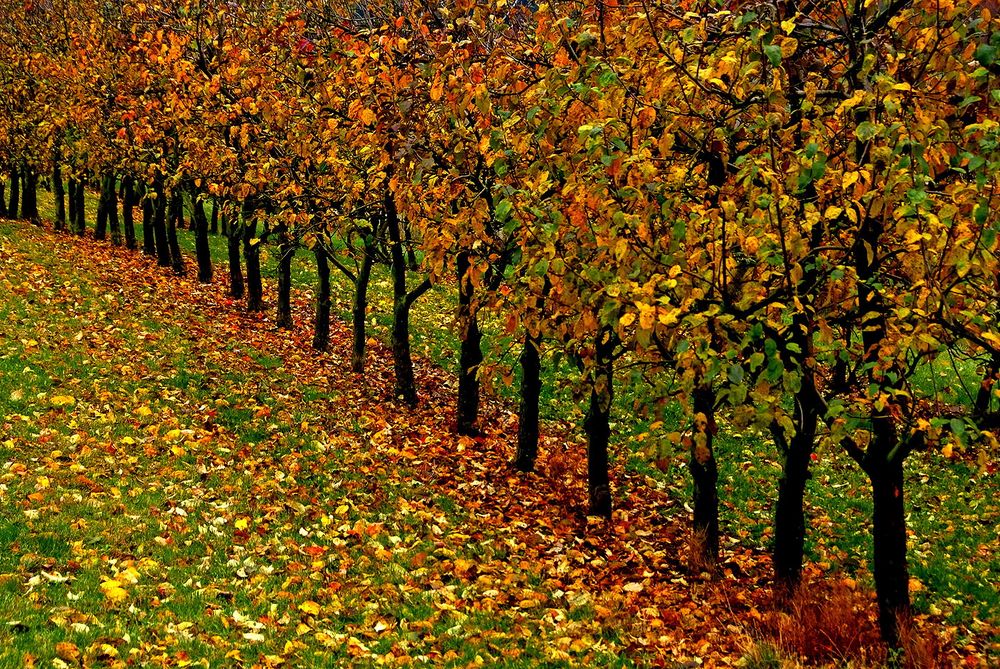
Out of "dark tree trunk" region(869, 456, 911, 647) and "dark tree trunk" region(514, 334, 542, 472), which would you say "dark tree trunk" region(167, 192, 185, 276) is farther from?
"dark tree trunk" region(869, 456, 911, 647)

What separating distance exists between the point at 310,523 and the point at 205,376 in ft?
28.4

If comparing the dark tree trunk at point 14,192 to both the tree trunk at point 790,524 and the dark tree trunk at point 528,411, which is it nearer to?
the dark tree trunk at point 528,411

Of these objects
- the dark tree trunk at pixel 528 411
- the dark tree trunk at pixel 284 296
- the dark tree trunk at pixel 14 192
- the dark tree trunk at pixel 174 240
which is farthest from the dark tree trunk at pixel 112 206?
the dark tree trunk at pixel 528 411

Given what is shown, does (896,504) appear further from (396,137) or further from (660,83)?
(396,137)

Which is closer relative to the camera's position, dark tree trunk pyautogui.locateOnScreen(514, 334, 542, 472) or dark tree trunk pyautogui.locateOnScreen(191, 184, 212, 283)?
dark tree trunk pyautogui.locateOnScreen(514, 334, 542, 472)

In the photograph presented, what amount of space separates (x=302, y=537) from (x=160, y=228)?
28813mm

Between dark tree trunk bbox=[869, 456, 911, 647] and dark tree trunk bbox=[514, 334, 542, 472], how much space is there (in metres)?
8.02

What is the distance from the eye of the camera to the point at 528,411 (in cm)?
1747

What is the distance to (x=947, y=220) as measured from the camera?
22.1ft

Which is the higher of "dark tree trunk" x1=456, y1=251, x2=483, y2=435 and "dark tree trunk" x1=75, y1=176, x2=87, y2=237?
"dark tree trunk" x1=75, y1=176, x2=87, y2=237

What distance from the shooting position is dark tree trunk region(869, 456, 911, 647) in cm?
998

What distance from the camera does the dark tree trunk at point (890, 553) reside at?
998 cm

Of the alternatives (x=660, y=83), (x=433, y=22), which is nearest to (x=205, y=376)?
(x=433, y=22)

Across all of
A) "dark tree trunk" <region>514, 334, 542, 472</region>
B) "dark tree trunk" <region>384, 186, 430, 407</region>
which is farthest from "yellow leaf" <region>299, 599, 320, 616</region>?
"dark tree trunk" <region>384, 186, 430, 407</region>
